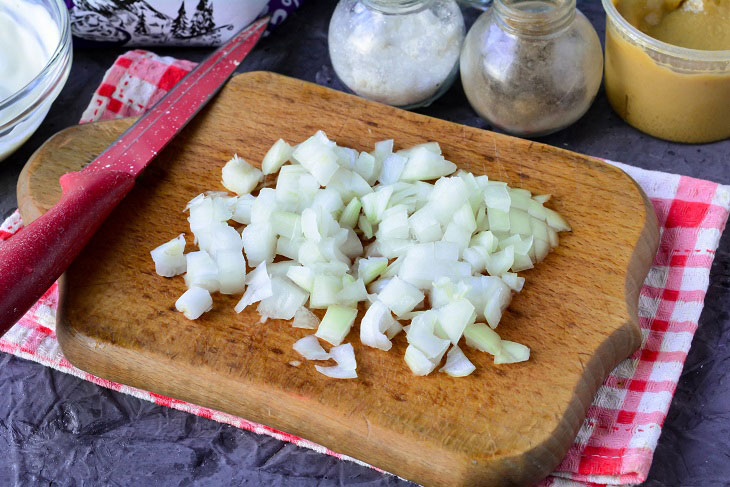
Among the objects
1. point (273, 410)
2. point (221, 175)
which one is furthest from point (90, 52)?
point (273, 410)

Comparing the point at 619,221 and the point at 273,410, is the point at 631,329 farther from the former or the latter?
the point at 273,410

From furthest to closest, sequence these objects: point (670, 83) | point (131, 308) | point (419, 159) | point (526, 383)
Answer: point (670, 83), point (419, 159), point (131, 308), point (526, 383)

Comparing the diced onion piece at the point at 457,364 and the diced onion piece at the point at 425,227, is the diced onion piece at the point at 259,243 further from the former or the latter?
the diced onion piece at the point at 457,364

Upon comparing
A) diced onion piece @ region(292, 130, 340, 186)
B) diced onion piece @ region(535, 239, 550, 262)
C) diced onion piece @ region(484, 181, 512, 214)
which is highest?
diced onion piece @ region(292, 130, 340, 186)

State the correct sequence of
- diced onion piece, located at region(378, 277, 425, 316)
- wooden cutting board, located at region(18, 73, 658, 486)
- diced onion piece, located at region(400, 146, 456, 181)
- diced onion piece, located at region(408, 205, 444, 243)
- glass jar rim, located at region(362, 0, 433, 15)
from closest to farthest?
wooden cutting board, located at region(18, 73, 658, 486), diced onion piece, located at region(378, 277, 425, 316), diced onion piece, located at region(408, 205, 444, 243), diced onion piece, located at region(400, 146, 456, 181), glass jar rim, located at region(362, 0, 433, 15)

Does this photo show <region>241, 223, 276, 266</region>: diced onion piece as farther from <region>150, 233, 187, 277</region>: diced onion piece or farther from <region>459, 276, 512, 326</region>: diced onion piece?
<region>459, 276, 512, 326</region>: diced onion piece

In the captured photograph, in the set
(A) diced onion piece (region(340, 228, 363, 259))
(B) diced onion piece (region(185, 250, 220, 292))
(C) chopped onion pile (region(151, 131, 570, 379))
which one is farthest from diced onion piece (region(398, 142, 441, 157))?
(B) diced onion piece (region(185, 250, 220, 292))
